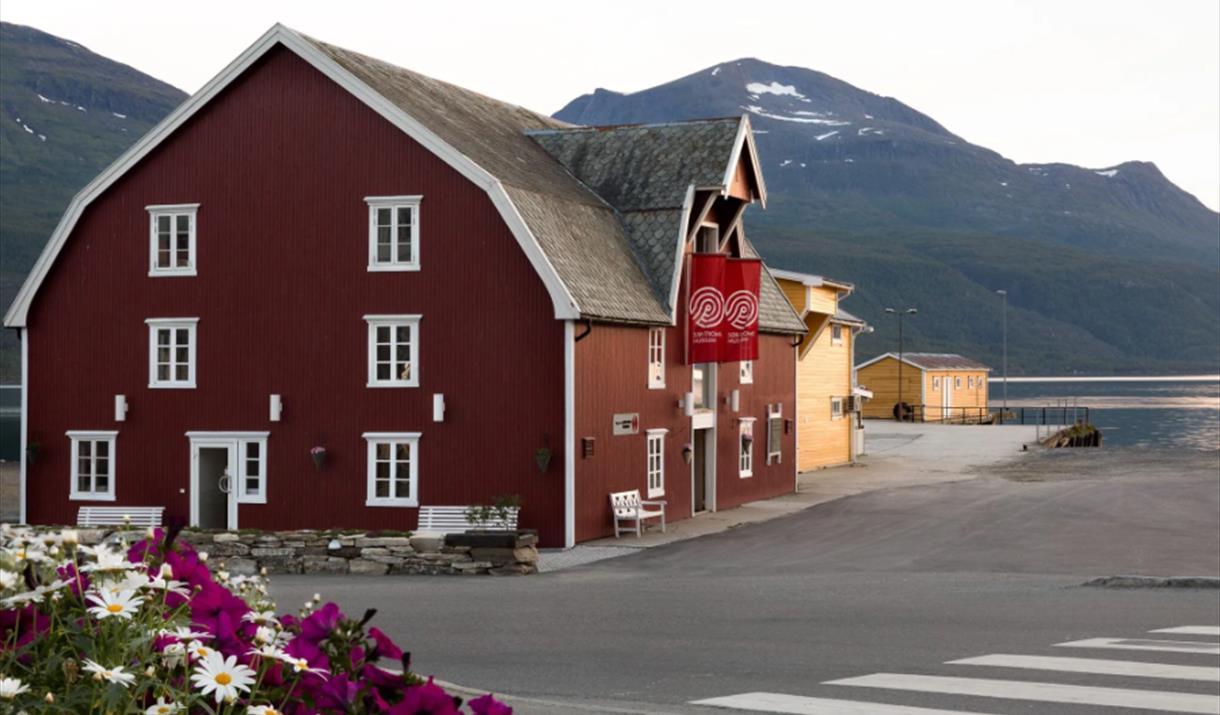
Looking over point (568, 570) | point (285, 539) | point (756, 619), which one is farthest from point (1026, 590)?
point (285, 539)

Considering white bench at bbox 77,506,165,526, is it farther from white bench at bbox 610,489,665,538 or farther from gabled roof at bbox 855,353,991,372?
gabled roof at bbox 855,353,991,372

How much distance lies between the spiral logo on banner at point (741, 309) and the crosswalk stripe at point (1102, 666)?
20.7 meters

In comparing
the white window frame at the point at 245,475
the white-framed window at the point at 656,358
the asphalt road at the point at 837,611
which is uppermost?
the white-framed window at the point at 656,358

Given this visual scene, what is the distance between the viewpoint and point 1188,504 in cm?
3728

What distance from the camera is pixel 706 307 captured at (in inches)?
1432

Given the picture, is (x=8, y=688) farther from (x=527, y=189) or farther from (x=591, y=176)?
(x=591, y=176)

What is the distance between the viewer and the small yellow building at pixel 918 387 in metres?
101

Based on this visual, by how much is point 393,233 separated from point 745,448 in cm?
1212

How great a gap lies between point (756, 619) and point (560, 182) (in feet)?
59.2

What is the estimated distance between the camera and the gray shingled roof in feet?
106

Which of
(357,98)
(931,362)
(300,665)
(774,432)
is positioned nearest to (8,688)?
(300,665)

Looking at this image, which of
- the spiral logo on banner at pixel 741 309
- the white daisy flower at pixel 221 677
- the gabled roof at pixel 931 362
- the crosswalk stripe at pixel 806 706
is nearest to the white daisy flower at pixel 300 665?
the white daisy flower at pixel 221 677

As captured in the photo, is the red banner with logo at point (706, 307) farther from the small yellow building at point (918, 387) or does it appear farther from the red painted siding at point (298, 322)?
the small yellow building at point (918, 387)

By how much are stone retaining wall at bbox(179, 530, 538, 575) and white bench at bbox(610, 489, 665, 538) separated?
5813 millimetres
